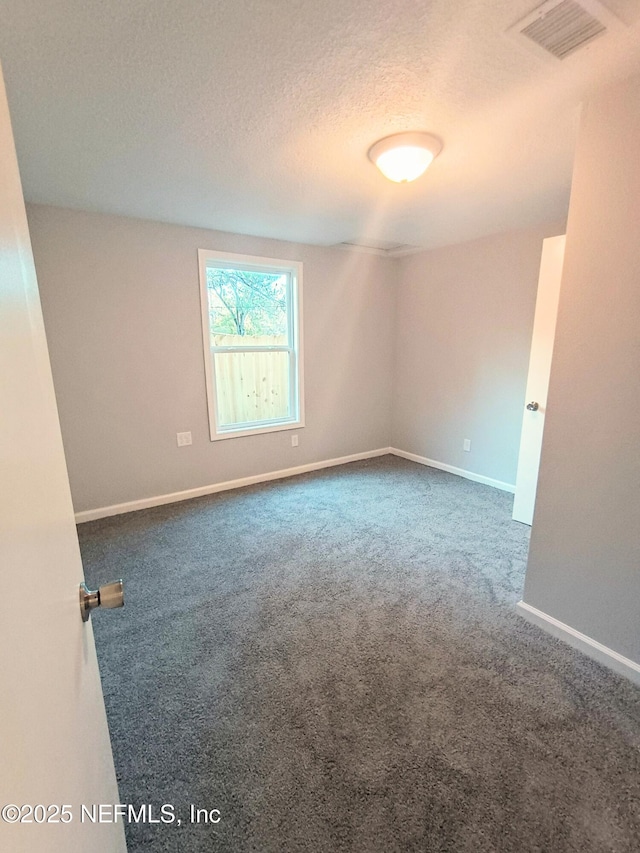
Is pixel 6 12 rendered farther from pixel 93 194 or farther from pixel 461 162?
pixel 461 162

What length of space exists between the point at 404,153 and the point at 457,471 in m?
3.05

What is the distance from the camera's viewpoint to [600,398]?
A: 158cm

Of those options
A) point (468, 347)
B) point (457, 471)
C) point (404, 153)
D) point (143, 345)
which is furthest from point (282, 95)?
point (457, 471)

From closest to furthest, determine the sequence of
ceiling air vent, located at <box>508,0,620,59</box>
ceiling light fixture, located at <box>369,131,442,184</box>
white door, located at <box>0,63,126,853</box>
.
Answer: white door, located at <box>0,63,126,853</box>
ceiling air vent, located at <box>508,0,620,59</box>
ceiling light fixture, located at <box>369,131,442,184</box>

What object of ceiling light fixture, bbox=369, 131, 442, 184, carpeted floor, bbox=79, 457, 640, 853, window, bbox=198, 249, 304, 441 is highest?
ceiling light fixture, bbox=369, 131, 442, 184

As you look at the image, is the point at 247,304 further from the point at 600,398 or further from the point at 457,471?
the point at 600,398

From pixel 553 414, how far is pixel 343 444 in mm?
2834

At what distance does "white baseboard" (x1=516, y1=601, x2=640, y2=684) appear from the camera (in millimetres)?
1618

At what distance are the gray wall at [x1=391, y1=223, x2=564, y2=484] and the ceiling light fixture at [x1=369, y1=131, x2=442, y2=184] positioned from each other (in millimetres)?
1852

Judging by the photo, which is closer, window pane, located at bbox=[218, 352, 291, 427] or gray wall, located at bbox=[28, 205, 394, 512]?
gray wall, located at bbox=[28, 205, 394, 512]

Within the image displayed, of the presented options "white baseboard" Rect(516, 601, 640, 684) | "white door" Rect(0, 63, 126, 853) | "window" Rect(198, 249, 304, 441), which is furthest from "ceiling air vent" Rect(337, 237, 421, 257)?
"white door" Rect(0, 63, 126, 853)

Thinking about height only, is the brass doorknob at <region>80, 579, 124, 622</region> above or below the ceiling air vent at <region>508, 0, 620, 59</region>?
below

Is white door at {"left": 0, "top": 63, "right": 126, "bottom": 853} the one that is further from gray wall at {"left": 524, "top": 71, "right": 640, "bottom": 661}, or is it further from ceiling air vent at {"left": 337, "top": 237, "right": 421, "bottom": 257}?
ceiling air vent at {"left": 337, "top": 237, "right": 421, "bottom": 257}

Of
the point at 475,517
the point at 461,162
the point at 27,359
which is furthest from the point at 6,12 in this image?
the point at 475,517
